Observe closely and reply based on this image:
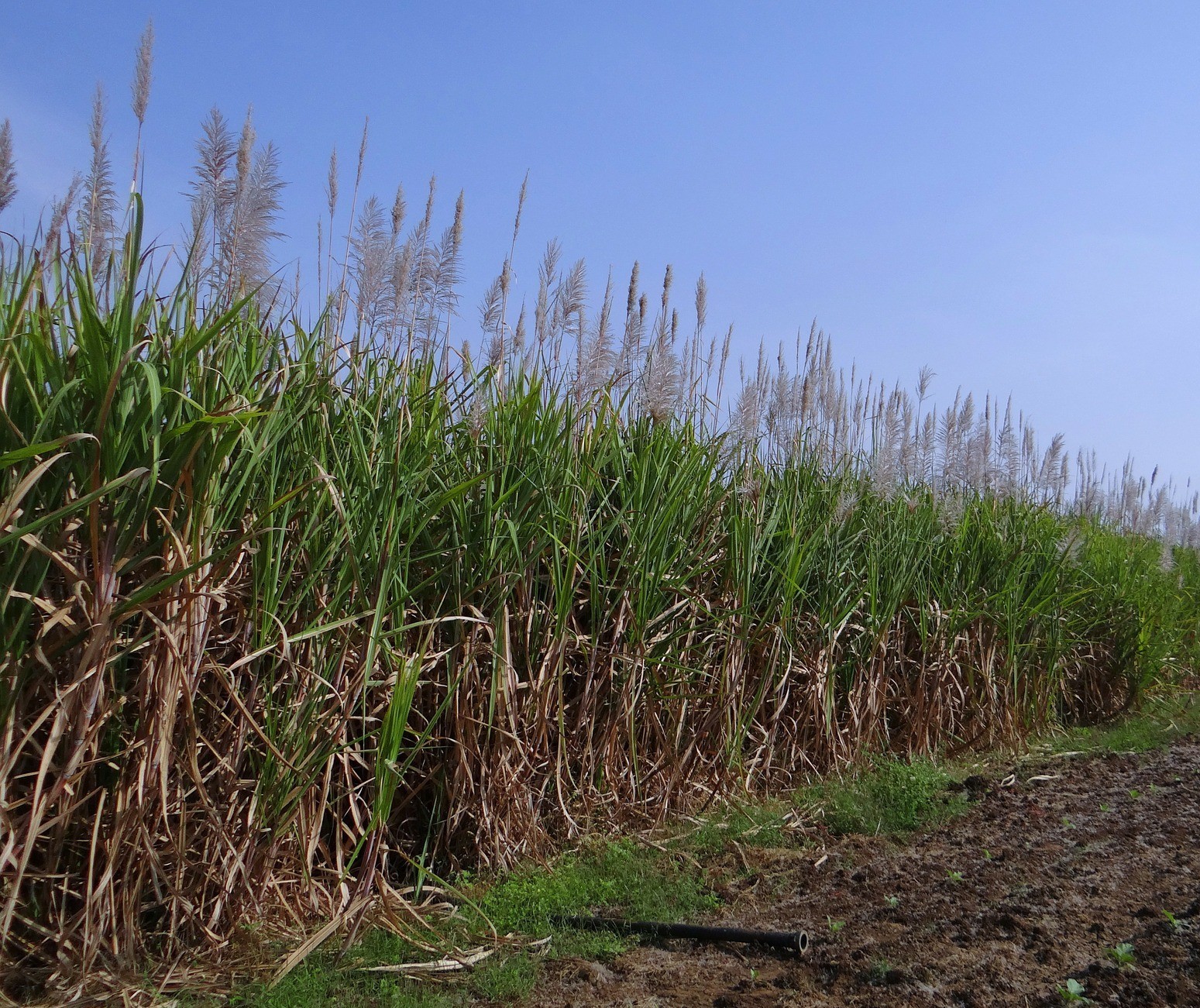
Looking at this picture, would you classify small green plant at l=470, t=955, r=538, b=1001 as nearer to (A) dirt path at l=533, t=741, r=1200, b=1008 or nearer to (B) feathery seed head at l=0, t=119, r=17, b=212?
(A) dirt path at l=533, t=741, r=1200, b=1008

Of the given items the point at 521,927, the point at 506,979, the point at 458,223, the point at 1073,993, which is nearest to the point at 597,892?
the point at 521,927

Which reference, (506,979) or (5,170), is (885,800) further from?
(5,170)

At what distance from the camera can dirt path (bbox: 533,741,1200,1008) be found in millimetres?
2219

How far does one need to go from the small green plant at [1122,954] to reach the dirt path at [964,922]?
21 mm

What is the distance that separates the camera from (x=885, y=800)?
3.92m

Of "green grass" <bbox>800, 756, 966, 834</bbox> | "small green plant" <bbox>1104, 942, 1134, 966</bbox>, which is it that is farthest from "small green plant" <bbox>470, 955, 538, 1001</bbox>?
"green grass" <bbox>800, 756, 966, 834</bbox>

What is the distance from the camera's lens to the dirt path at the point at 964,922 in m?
2.22

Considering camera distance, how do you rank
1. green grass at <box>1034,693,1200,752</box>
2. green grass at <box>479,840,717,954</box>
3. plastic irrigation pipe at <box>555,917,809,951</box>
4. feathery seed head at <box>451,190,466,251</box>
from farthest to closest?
green grass at <box>1034,693,1200,752</box>
feathery seed head at <box>451,190,466,251</box>
green grass at <box>479,840,717,954</box>
plastic irrigation pipe at <box>555,917,809,951</box>

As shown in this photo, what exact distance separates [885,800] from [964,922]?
1.34 m

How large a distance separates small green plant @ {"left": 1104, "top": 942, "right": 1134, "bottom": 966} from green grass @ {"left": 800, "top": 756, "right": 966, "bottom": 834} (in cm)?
138

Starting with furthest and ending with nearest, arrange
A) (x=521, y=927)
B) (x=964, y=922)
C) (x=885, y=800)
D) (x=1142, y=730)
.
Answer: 1. (x=1142, y=730)
2. (x=885, y=800)
3. (x=521, y=927)
4. (x=964, y=922)

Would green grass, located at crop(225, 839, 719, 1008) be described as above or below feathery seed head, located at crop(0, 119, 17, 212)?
below

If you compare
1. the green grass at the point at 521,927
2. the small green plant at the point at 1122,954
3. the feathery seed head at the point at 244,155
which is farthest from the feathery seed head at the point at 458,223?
the small green plant at the point at 1122,954

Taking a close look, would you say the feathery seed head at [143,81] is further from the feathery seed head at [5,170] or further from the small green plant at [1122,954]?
the small green plant at [1122,954]
